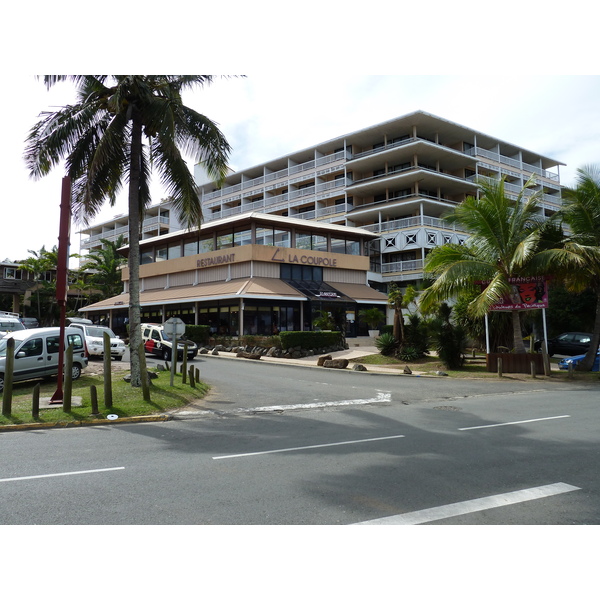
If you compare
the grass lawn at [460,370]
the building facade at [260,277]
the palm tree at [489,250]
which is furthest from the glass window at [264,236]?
the palm tree at [489,250]

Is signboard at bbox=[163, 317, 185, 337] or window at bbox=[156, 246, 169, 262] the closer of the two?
signboard at bbox=[163, 317, 185, 337]

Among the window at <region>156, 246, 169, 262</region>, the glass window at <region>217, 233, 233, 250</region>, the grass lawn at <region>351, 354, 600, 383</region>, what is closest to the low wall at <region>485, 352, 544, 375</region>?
the grass lawn at <region>351, 354, 600, 383</region>

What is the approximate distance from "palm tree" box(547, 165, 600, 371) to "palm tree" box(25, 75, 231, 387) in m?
13.2

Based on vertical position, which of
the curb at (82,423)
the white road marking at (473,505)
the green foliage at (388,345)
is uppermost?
the green foliage at (388,345)

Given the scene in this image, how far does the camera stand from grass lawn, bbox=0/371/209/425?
9.91 meters

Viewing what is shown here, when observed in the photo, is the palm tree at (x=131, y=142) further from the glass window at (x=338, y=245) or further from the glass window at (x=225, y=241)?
the glass window at (x=338, y=245)

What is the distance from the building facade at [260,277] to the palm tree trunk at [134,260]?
1504 cm

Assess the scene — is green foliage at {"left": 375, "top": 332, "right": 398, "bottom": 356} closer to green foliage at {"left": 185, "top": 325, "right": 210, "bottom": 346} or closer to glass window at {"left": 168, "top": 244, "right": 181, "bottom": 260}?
green foliage at {"left": 185, "top": 325, "right": 210, "bottom": 346}

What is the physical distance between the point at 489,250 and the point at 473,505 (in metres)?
16.2

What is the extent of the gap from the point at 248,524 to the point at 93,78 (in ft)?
42.4

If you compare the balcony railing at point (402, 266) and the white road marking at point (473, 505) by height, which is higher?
the balcony railing at point (402, 266)

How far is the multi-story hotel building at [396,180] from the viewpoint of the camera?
1654 inches

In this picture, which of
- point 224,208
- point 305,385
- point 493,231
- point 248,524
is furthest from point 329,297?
point 224,208

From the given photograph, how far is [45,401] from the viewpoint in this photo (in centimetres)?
1201
